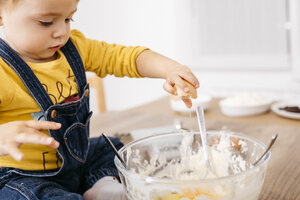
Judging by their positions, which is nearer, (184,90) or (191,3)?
(184,90)

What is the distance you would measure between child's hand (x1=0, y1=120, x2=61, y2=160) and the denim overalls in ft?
0.52

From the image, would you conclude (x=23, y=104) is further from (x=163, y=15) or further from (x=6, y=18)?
(x=163, y=15)

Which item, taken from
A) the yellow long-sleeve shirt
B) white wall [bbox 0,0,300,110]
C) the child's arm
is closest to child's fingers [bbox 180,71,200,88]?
the child's arm

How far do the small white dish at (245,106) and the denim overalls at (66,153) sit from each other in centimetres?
54

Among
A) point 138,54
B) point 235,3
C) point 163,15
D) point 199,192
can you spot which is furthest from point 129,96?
point 199,192

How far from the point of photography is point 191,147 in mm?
637

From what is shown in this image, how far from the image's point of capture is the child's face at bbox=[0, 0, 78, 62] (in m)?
0.56

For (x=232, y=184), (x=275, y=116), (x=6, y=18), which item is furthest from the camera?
(x=275, y=116)

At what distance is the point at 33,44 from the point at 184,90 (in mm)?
306

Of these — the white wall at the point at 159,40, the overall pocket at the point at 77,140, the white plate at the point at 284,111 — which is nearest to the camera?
the overall pocket at the point at 77,140

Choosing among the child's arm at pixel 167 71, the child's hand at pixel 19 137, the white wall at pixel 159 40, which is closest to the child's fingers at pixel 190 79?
the child's arm at pixel 167 71

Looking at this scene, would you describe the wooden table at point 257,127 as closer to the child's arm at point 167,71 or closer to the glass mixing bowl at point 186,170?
the glass mixing bowl at point 186,170

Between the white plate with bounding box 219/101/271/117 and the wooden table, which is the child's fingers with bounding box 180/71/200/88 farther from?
the white plate with bounding box 219/101/271/117

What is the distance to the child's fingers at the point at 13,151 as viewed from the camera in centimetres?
39
